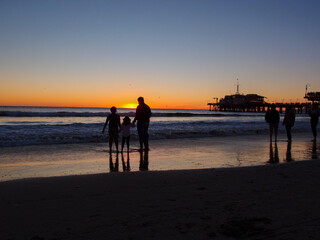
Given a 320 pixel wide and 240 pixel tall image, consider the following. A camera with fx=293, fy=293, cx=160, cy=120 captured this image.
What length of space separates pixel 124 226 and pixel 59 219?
79cm

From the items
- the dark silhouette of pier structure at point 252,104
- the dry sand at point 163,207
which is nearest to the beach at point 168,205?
the dry sand at point 163,207

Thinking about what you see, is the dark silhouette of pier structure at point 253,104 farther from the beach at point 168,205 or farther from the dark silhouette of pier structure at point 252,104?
the beach at point 168,205

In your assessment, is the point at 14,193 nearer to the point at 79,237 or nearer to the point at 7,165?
the point at 79,237

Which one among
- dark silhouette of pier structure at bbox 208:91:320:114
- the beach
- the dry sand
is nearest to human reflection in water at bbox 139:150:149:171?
the beach

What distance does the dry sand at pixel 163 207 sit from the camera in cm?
293

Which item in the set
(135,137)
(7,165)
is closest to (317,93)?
(135,137)

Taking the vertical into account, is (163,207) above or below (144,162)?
above

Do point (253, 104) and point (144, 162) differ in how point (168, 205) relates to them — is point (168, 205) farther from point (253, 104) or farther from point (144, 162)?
point (253, 104)

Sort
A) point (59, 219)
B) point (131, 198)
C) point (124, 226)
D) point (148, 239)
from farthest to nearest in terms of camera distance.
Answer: point (131, 198), point (59, 219), point (124, 226), point (148, 239)

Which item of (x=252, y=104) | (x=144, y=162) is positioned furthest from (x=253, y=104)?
(x=144, y=162)

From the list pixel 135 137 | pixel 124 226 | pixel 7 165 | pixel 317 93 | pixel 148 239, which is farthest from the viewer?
pixel 317 93

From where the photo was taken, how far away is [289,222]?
3.12 m

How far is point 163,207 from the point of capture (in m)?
Result: 3.65

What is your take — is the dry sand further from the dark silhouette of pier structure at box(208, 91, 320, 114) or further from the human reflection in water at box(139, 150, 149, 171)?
the dark silhouette of pier structure at box(208, 91, 320, 114)
